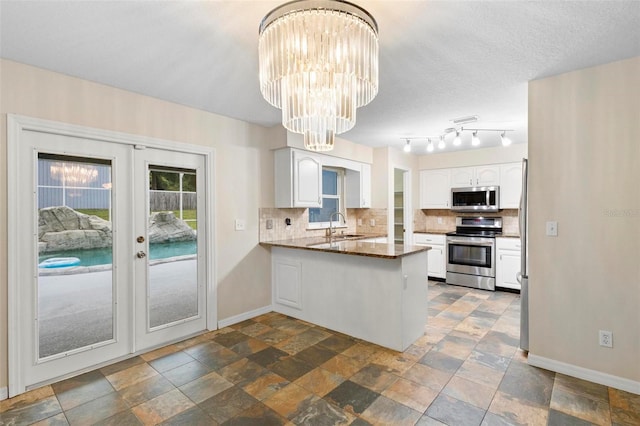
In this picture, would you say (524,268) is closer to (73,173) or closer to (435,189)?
(435,189)

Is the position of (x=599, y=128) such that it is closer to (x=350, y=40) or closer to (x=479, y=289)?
(x=350, y=40)

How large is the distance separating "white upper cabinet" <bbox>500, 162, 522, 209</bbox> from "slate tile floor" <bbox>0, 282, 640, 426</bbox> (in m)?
2.60

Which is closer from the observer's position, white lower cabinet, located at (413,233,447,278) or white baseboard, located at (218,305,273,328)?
white baseboard, located at (218,305,273,328)

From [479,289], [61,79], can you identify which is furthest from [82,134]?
[479,289]

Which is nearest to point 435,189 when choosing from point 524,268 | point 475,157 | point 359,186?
point 475,157

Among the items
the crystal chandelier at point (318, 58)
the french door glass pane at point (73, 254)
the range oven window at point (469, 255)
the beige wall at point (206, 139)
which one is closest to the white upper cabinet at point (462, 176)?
the range oven window at point (469, 255)

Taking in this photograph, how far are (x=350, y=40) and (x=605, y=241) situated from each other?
7.83 feet

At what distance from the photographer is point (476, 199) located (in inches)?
211

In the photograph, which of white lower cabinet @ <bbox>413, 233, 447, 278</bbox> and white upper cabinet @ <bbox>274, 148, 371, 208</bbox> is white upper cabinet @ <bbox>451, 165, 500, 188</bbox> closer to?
white lower cabinet @ <bbox>413, 233, 447, 278</bbox>

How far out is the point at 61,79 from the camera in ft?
8.10

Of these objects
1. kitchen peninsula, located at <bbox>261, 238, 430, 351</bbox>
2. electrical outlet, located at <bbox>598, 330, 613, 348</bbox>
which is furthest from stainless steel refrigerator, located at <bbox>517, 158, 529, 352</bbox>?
kitchen peninsula, located at <bbox>261, 238, 430, 351</bbox>

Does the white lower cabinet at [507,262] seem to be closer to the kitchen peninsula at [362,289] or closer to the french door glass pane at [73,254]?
the kitchen peninsula at [362,289]

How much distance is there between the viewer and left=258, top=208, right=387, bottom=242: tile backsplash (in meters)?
4.08

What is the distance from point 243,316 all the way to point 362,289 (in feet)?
5.01
